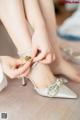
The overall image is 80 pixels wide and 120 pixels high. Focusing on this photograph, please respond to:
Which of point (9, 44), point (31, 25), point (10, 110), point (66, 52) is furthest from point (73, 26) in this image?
point (10, 110)

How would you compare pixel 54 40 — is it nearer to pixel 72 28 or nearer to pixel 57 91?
pixel 57 91

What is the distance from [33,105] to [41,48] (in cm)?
20

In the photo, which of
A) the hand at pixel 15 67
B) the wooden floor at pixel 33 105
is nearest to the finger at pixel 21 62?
the hand at pixel 15 67

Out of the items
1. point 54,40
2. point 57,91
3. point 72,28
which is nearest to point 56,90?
point 57,91

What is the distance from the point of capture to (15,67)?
3.08 ft

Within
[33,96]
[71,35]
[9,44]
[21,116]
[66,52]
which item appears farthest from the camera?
[71,35]

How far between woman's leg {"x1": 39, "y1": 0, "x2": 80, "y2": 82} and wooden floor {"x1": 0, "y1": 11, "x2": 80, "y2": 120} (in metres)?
0.05

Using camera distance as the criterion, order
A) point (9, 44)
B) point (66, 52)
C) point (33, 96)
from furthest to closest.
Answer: point (66, 52), point (9, 44), point (33, 96)

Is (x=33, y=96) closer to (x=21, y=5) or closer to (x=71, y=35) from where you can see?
(x=21, y=5)

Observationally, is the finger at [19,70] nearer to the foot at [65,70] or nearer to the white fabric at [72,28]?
the foot at [65,70]

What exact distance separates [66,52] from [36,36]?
460 millimetres

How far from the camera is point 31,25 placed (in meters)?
0.97

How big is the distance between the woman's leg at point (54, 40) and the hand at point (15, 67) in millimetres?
190

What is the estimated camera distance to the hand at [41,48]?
0.92m
